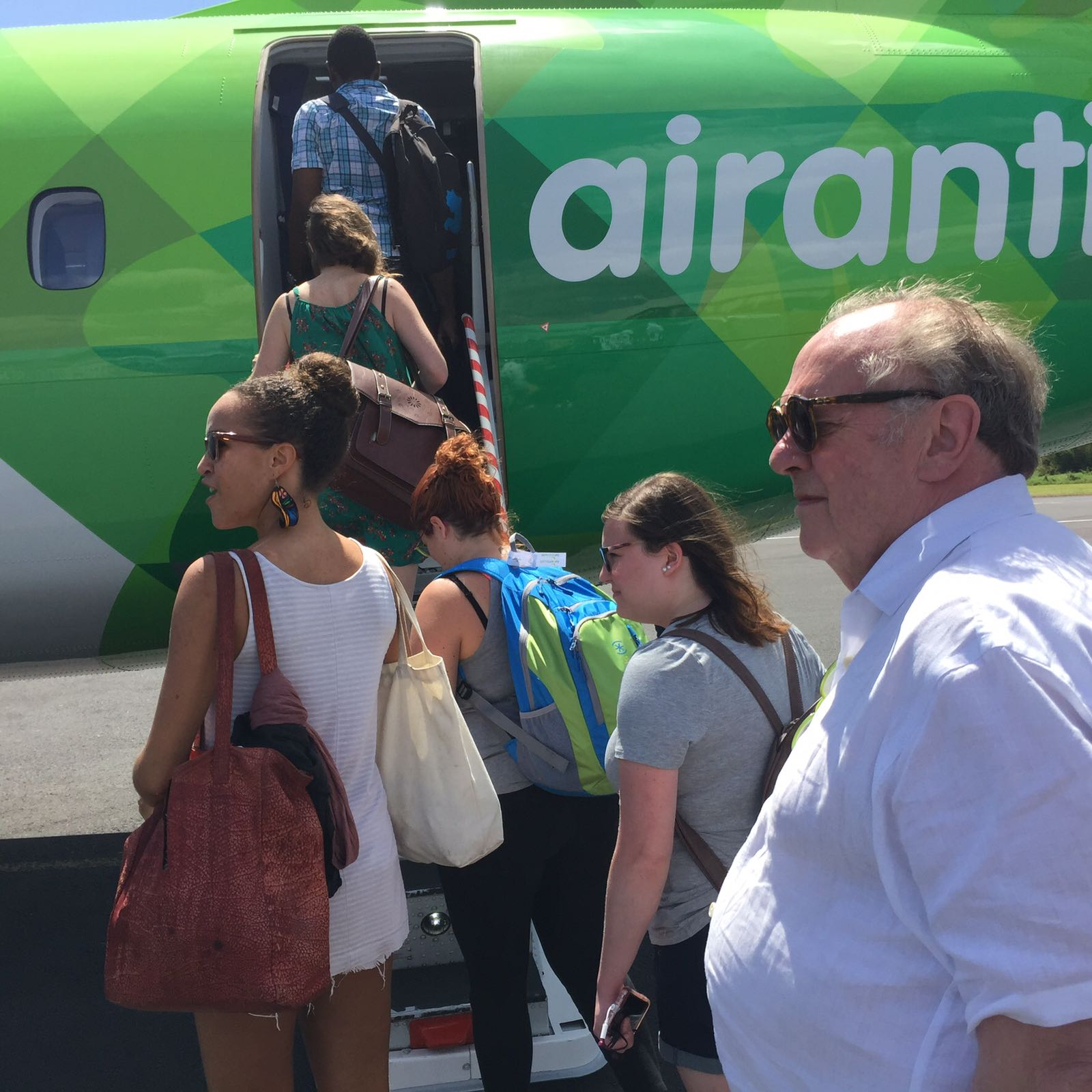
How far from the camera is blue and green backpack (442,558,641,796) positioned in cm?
264

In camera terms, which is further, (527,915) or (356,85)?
(356,85)

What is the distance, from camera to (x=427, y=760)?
240 centimetres

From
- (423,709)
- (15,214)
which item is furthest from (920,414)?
(15,214)

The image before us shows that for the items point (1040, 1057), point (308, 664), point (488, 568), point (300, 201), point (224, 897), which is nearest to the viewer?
point (1040, 1057)

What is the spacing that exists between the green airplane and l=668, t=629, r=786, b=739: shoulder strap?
216 cm

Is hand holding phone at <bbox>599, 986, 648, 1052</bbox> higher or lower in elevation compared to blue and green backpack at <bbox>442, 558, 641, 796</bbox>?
lower

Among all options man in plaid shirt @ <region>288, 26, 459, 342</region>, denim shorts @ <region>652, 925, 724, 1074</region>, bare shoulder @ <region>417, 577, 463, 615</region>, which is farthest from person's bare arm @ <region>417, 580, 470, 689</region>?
man in plaid shirt @ <region>288, 26, 459, 342</region>

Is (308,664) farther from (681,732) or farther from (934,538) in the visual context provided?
(934,538)

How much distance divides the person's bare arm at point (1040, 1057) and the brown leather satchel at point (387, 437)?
2631 mm

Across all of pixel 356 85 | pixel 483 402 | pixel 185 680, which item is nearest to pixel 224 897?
pixel 185 680

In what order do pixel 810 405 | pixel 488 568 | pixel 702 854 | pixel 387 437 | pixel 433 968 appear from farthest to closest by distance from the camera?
pixel 433 968 < pixel 387 437 < pixel 488 568 < pixel 702 854 < pixel 810 405

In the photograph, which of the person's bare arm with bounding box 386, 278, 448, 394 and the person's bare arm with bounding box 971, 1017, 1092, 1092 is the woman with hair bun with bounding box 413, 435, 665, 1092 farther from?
the person's bare arm with bounding box 971, 1017, 1092, 1092

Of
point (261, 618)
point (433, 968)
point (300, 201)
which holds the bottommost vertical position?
point (433, 968)

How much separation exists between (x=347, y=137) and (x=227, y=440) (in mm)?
2219
